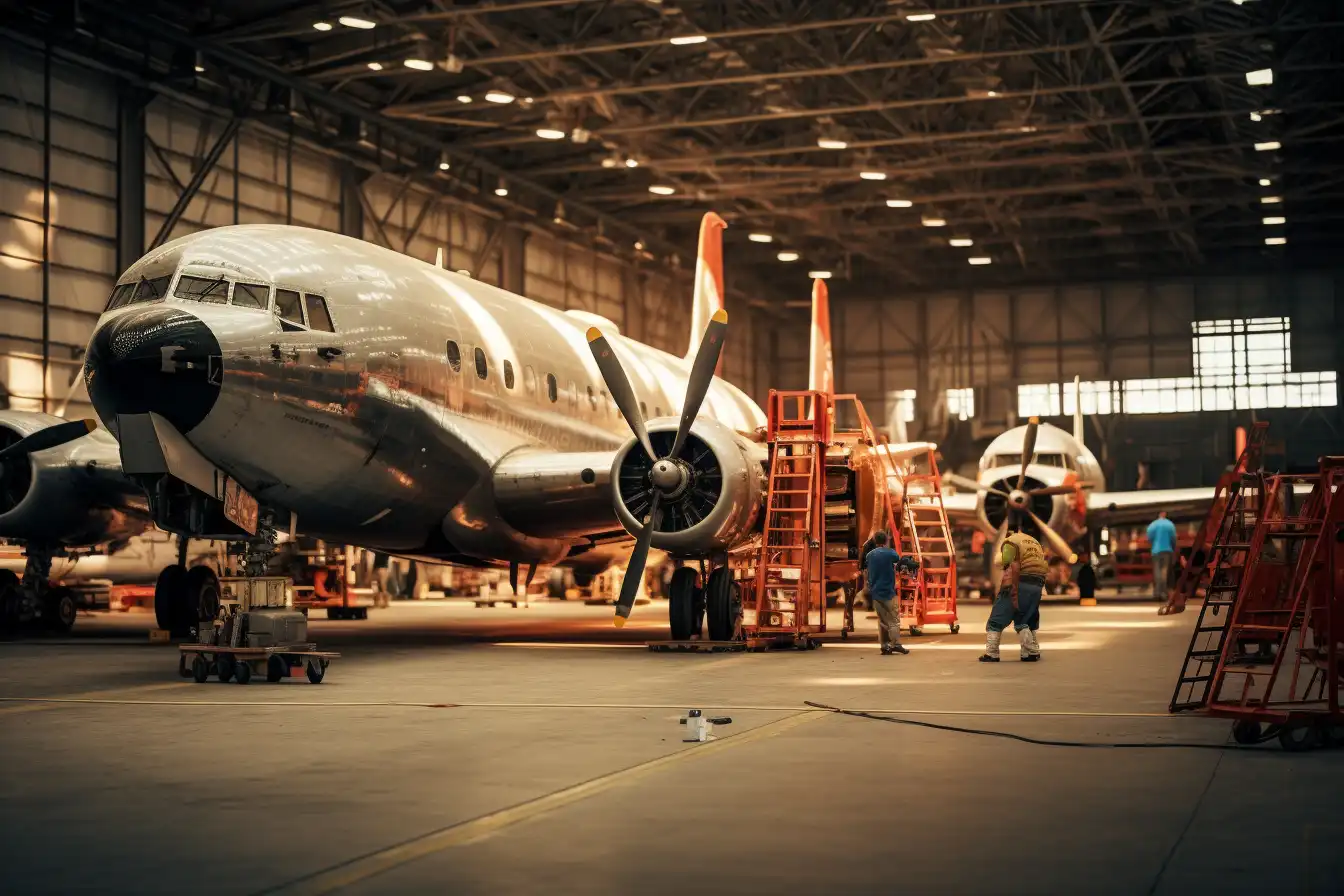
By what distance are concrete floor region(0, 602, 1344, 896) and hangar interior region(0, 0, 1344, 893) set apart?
0.13 feet

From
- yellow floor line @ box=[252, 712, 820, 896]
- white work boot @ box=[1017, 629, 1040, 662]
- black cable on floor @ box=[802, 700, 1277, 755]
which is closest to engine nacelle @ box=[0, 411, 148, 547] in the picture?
white work boot @ box=[1017, 629, 1040, 662]

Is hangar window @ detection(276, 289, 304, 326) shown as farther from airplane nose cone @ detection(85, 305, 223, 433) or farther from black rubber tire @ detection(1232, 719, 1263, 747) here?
black rubber tire @ detection(1232, 719, 1263, 747)

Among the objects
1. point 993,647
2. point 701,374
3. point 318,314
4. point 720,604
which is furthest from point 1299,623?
point 318,314

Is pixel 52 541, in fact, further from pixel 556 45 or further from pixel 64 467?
pixel 556 45

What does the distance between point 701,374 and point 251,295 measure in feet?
18.2

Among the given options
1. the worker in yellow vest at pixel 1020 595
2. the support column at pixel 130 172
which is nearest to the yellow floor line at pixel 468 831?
the worker in yellow vest at pixel 1020 595

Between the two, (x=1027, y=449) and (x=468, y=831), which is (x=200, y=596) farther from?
(x=1027, y=449)

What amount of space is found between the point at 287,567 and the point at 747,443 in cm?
1389

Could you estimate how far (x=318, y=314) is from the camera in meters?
16.0

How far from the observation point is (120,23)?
1270 inches

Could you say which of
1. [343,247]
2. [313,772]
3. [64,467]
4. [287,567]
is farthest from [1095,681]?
[287,567]

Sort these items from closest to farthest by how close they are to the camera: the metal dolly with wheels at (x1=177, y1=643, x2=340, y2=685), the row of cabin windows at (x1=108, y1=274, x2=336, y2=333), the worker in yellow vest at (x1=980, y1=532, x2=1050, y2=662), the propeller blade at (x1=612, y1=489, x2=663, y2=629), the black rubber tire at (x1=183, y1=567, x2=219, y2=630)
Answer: the metal dolly with wheels at (x1=177, y1=643, x2=340, y2=685)
the row of cabin windows at (x1=108, y1=274, x2=336, y2=333)
the worker in yellow vest at (x1=980, y1=532, x2=1050, y2=662)
the propeller blade at (x1=612, y1=489, x2=663, y2=629)
the black rubber tire at (x1=183, y1=567, x2=219, y2=630)

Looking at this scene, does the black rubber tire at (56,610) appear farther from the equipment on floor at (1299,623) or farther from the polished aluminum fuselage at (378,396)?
the equipment on floor at (1299,623)

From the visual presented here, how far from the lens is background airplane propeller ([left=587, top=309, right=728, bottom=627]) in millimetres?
17531
